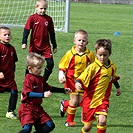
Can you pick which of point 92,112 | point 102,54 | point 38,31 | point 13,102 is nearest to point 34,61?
point 102,54

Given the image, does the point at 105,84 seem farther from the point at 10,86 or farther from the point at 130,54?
the point at 130,54

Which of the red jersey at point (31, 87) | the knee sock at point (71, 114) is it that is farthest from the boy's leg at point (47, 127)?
the knee sock at point (71, 114)

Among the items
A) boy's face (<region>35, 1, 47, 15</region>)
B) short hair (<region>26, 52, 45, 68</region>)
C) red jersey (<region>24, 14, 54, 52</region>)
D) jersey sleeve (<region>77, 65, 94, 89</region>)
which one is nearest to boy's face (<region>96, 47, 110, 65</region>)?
jersey sleeve (<region>77, 65, 94, 89</region>)

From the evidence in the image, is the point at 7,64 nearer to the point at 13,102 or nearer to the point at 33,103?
the point at 13,102

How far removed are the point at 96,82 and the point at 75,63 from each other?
1.14 metres

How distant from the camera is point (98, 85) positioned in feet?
27.5

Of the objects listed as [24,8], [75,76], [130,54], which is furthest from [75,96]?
[24,8]

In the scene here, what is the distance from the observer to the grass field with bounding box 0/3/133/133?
31.3 feet

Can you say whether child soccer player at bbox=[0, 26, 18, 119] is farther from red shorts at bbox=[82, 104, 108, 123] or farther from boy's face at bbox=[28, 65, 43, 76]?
boy's face at bbox=[28, 65, 43, 76]

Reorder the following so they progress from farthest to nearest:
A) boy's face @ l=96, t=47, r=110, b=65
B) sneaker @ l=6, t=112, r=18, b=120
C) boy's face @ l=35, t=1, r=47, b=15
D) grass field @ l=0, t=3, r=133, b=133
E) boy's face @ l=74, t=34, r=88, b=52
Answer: boy's face @ l=35, t=1, r=47, b=15 < sneaker @ l=6, t=112, r=18, b=120 < grass field @ l=0, t=3, r=133, b=133 < boy's face @ l=74, t=34, r=88, b=52 < boy's face @ l=96, t=47, r=110, b=65

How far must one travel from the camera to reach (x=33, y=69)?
771cm

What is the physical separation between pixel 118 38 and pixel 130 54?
285 centimetres

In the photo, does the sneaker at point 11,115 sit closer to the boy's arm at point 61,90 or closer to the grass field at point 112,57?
the grass field at point 112,57

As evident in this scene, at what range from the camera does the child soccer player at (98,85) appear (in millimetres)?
8273
